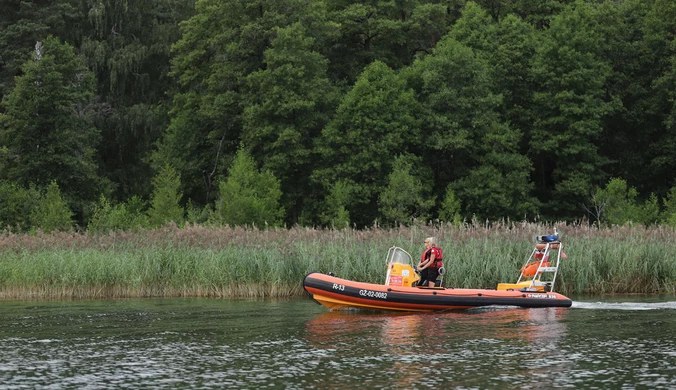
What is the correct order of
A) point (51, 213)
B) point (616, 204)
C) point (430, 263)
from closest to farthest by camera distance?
1. point (430, 263)
2. point (51, 213)
3. point (616, 204)

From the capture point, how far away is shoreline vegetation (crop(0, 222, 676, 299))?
26.7 metres

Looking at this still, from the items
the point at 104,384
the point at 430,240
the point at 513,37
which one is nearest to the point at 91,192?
the point at 513,37

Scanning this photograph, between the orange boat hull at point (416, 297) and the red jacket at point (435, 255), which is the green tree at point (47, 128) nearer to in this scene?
the orange boat hull at point (416, 297)

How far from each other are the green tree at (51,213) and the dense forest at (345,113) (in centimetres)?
12

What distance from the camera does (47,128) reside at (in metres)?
53.1

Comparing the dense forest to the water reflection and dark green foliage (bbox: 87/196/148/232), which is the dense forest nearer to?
dark green foliage (bbox: 87/196/148/232)

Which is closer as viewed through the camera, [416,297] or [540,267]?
[416,297]

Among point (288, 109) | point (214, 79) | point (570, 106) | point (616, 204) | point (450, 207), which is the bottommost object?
point (450, 207)

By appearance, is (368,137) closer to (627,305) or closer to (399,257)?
(399,257)

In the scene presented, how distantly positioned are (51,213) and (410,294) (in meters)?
25.9

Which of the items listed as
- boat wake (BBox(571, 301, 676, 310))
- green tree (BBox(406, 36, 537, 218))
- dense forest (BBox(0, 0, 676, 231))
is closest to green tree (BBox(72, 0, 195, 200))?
dense forest (BBox(0, 0, 676, 231))

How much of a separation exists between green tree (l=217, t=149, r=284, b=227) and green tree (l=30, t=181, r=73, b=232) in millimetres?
Answer: 6563

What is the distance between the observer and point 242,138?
183 feet

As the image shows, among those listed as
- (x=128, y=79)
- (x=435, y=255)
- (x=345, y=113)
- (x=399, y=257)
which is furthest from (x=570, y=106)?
(x=399, y=257)
